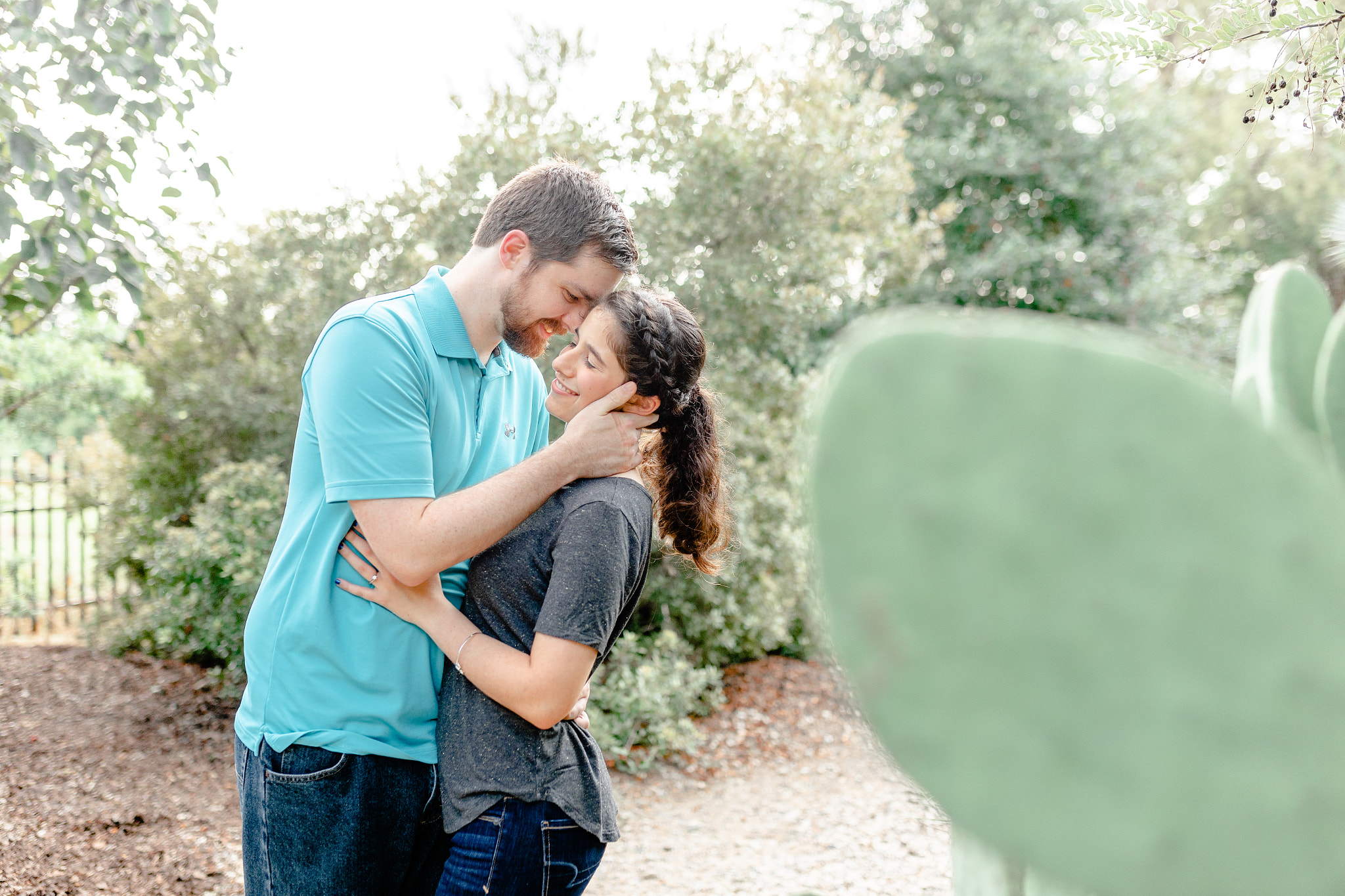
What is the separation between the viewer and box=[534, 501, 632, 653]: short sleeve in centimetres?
136

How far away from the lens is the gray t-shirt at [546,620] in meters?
1.38

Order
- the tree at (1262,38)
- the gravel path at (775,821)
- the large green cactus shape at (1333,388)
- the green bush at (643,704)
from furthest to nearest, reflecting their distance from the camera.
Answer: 1. the green bush at (643,704)
2. the gravel path at (775,821)
3. the tree at (1262,38)
4. the large green cactus shape at (1333,388)

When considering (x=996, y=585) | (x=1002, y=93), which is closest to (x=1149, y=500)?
(x=996, y=585)

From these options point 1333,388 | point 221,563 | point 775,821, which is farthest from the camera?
point 221,563

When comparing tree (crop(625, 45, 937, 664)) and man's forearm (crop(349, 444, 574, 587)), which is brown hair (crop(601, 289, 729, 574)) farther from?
tree (crop(625, 45, 937, 664))

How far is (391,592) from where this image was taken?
4.62ft

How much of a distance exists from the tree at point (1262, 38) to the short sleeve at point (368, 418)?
1.25m

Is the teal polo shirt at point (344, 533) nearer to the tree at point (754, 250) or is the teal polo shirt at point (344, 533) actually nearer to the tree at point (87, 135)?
the tree at point (87, 135)

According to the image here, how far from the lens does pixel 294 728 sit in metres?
1.41

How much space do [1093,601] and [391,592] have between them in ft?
4.09

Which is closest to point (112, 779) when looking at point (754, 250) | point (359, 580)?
point (359, 580)

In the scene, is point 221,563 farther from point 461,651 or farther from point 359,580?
point 461,651

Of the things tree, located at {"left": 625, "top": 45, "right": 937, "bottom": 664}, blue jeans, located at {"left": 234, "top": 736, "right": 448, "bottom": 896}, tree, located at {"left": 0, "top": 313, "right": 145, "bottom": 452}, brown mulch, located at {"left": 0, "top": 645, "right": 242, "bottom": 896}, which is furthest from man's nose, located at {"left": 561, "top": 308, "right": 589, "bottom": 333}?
tree, located at {"left": 0, "top": 313, "right": 145, "bottom": 452}

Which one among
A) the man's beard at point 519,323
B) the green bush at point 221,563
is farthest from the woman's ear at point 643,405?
the green bush at point 221,563
